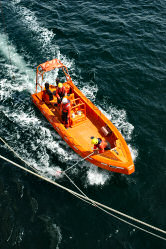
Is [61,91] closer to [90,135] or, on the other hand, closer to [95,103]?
[95,103]

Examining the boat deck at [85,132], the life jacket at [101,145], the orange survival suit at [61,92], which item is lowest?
the boat deck at [85,132]

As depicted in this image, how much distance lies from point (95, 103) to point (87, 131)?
281 centimetres

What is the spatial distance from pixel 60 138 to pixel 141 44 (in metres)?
10.8

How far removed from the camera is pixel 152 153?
441 inches

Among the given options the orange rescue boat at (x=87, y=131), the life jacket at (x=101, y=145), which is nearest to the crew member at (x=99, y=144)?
the life jacket at (x=101, y=145)

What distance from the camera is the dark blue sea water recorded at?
28.6 ft

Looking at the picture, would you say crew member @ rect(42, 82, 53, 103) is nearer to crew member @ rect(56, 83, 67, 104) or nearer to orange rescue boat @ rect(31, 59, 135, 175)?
orange rescue boat @ rect(31, 59, 135, 175)

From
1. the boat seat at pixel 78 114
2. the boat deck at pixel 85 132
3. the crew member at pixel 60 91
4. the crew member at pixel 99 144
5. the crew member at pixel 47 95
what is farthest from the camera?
the crew member at pixel 47 95

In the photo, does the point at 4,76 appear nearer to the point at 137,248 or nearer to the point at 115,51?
the point at 115,51

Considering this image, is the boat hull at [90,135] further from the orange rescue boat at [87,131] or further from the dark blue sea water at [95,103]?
the dark blue sea water at [95,103]

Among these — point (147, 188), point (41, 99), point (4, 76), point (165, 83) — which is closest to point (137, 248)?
point (147, 188)

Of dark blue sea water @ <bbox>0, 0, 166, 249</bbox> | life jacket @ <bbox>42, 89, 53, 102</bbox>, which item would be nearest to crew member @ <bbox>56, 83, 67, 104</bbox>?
life jacket @ <bbox>42, 89, 53, 102</bbox>

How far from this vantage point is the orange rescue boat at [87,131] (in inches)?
387

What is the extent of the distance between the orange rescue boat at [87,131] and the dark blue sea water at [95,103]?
2.95 feet
